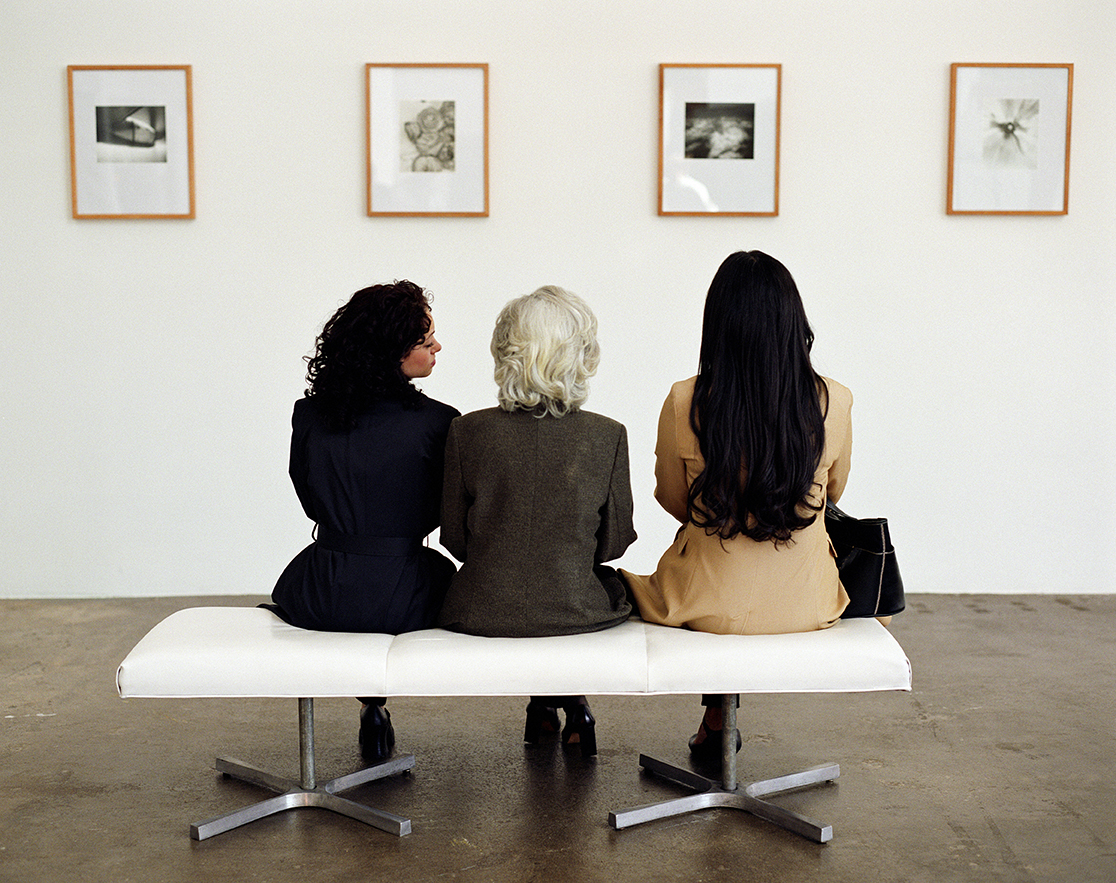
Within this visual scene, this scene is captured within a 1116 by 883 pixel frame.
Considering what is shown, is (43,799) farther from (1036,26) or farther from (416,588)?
(1036,26)

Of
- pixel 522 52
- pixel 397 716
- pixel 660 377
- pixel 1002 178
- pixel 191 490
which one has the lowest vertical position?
pixel 397 716

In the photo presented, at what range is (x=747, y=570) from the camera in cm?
271

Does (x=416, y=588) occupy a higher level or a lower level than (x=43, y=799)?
higher

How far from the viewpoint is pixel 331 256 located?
505 cm

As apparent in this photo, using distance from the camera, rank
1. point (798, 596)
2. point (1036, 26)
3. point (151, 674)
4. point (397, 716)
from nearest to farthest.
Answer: point (151, 674), point (798, 596), point (397, 716), point (1036, 26)

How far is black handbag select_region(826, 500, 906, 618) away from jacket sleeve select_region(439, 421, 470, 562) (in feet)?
3.14

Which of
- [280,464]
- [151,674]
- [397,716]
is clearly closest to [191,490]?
→ [280,464]

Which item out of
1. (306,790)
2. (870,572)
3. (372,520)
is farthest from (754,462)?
(306,790)

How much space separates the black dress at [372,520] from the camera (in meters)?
2.78

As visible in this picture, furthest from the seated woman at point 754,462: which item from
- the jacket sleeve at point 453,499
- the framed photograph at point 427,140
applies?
the framed photograph at point 427,140

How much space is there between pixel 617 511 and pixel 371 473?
24.1 inches

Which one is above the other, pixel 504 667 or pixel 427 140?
pixel 427 140

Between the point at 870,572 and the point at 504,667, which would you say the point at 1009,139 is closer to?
the point at 870,572

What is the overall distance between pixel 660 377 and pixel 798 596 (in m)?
2.50
